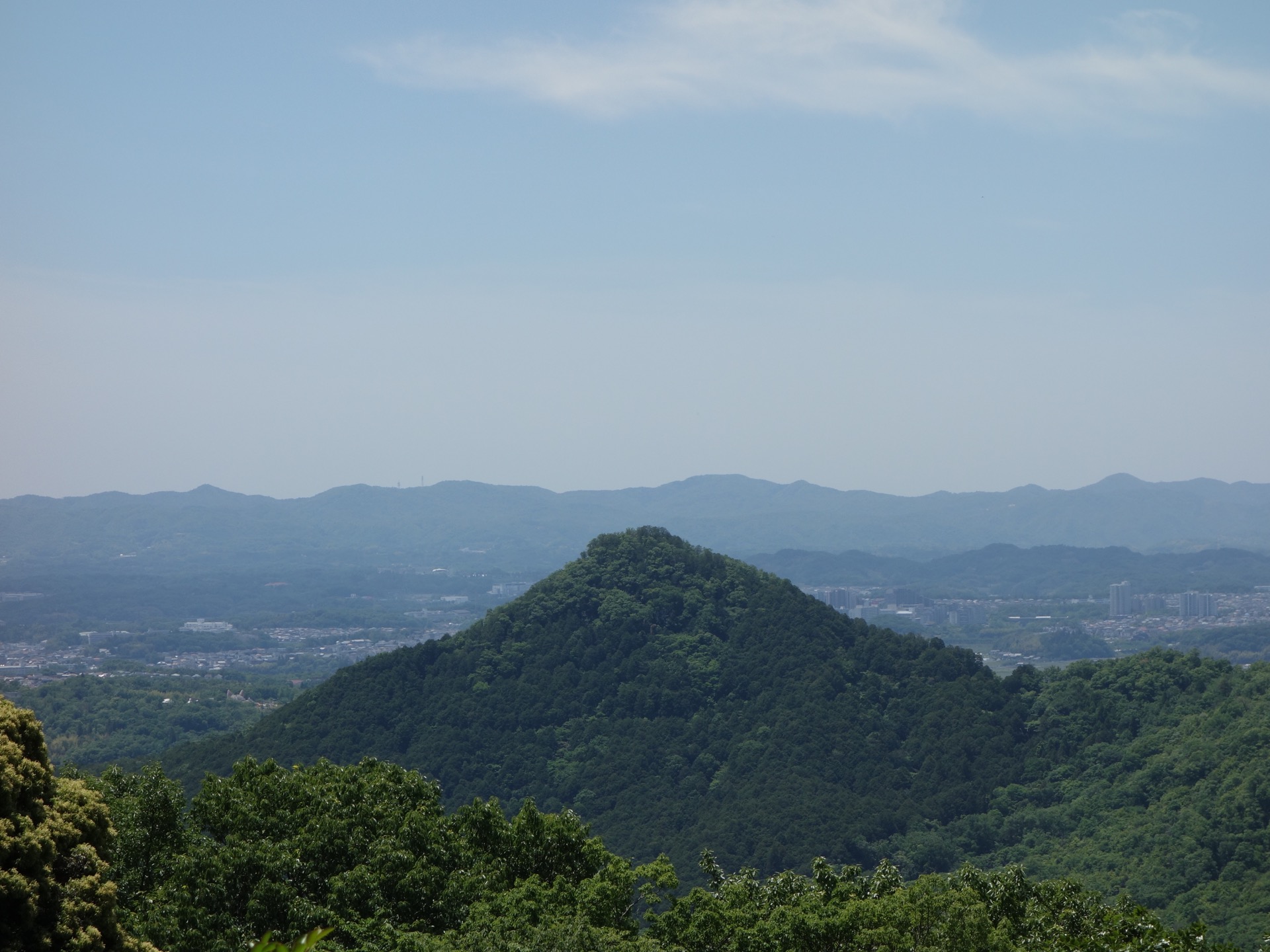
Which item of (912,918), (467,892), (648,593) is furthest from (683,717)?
(912,918)

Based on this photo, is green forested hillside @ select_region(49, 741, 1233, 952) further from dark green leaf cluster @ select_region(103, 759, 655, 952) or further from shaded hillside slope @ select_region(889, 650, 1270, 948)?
shaded hillside slope @ select_region(889, 650, 1270, 948)

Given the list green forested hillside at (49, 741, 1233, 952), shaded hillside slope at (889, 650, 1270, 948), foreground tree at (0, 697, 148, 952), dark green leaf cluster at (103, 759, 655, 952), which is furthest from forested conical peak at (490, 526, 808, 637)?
foreground tree at (0, 697, 148, 952)

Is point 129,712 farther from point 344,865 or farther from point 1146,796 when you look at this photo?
Result: point 344,865

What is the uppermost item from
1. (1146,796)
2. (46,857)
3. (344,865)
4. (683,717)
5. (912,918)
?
(46,857)

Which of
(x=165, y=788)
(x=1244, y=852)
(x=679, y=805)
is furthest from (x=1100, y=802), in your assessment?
(x=165, y=788)

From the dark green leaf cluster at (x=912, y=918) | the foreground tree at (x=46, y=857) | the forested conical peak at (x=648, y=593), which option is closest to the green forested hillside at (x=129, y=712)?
the forested conical peak at (x=648, y=593)
